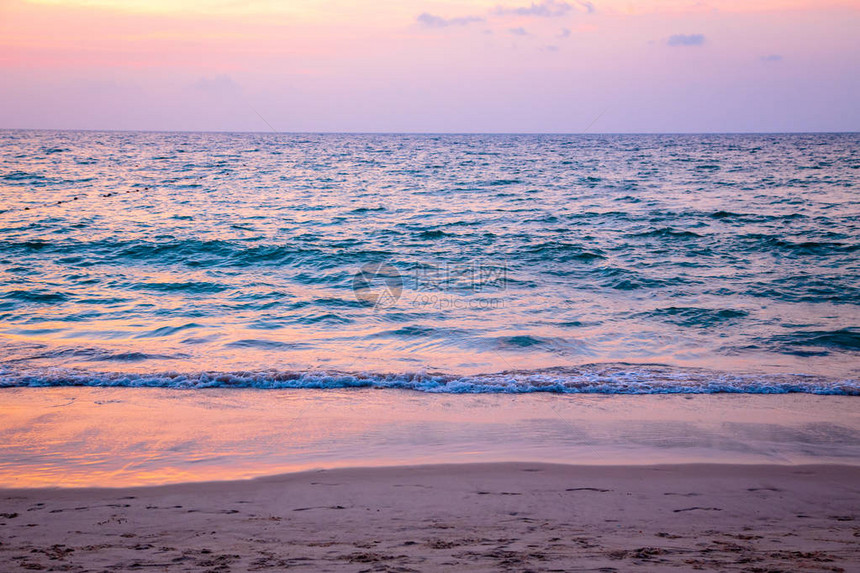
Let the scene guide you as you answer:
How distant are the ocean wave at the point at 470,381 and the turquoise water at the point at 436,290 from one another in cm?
4

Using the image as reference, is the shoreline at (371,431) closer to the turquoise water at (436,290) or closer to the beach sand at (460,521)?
the beach sand at (460,521)

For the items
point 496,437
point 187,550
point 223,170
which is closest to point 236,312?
point 496,437

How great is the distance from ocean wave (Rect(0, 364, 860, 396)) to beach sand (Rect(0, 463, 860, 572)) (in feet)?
6.95

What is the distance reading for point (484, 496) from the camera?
14.8ft

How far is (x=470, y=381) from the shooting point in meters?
7.30

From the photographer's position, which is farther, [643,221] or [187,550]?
[643,221]

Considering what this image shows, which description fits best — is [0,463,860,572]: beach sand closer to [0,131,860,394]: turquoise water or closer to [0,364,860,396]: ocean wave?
[0,364,860,396]: ocean wave

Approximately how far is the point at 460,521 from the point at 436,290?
8.49 metres

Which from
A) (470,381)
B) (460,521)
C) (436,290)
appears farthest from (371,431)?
(436,290)

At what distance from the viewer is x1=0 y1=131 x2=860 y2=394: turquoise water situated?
7.87m

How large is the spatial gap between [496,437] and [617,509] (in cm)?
161

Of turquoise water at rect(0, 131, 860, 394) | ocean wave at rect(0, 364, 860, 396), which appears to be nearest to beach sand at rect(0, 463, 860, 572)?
ocean wave at rect(0, 364, 860, 396)

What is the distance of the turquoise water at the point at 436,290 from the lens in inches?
310

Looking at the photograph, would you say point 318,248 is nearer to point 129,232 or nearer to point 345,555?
point 129,232
